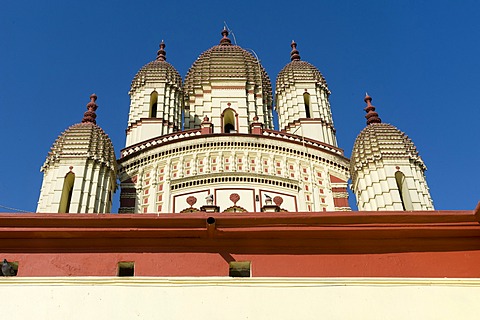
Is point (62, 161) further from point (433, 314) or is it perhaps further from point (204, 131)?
point (433, 314)

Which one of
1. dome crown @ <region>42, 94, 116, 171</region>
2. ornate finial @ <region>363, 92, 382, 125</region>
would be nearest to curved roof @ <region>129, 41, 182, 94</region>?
dome crown @ <region>42, 94, 116, 171</region>

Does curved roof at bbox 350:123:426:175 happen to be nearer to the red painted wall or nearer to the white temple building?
the white temple building

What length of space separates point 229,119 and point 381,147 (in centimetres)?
695

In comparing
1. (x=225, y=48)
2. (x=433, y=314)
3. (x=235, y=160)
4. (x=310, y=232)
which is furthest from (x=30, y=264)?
(x=225, y=48)

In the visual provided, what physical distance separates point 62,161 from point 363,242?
11.6 m

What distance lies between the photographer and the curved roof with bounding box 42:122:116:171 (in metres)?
18.2

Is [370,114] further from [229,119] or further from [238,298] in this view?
→ [238,298]

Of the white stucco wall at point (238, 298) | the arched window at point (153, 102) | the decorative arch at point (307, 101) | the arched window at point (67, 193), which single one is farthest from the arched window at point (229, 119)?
the white stucco wall at point (238, 298)

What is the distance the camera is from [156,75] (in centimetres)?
2614

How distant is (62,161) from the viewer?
18.0 m

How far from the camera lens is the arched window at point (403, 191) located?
17.3 meters

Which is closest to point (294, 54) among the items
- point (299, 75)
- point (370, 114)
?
point (299, 75)

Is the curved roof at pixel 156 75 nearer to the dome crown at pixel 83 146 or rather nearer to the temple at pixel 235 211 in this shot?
the temple at pixel 235 211

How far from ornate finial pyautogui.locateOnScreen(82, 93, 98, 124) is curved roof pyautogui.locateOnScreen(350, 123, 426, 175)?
8.33 metres
